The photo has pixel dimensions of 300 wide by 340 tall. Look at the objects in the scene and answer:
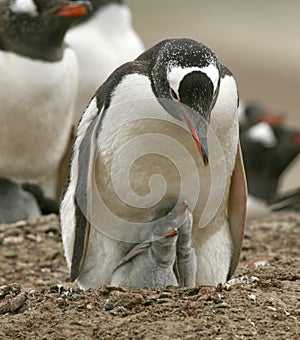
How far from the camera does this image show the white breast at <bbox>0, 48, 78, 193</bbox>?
6.90 m

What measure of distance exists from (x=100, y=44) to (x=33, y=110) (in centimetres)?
196

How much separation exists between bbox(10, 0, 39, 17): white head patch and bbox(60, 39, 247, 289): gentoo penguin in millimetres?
2468

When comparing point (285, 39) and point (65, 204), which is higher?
point (65, 204)

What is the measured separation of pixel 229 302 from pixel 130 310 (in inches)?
14.6

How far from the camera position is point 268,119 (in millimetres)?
10797

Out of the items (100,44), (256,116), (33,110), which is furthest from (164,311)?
(256,116)

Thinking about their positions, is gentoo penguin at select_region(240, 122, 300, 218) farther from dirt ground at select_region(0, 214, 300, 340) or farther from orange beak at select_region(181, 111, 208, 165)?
orange beak at select_region(181, 111, 208, 165)

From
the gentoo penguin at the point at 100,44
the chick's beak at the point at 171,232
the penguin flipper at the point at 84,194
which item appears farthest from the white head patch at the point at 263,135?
the chick's beak at the point at 171,232

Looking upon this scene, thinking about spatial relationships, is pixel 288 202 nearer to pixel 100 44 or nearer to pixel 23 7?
pixel 100 44

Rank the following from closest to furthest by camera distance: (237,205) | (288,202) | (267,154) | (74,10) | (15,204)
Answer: (237,205) < (74,10) < (15,204) < (288,202) < (267,154)

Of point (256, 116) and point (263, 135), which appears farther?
point (256, 116)

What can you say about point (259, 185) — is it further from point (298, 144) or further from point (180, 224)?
point (180, 224)

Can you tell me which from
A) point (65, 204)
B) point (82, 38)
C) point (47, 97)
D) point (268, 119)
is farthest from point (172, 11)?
point (65, 204)

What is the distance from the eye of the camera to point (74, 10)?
6852 millimetres
